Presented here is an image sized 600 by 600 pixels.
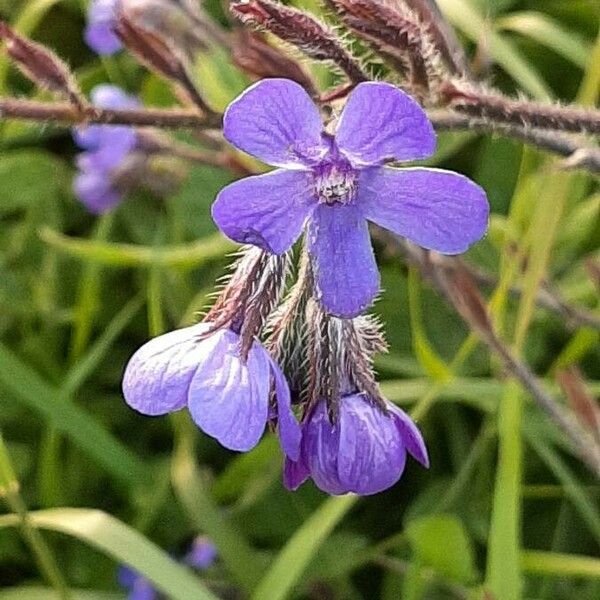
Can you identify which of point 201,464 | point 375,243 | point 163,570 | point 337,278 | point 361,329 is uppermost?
point 337,278

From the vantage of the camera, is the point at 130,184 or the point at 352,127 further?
the point at 130,184

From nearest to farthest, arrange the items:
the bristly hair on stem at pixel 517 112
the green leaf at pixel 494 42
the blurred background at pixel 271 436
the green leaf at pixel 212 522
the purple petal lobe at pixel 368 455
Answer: the purple petal lobe at pixel 368 455, the bristly hair on stem at pixel 517 112, the blurred background at pixel 271 436, the green leaf at pixel 212 522, the green leaf at pixel 494 42

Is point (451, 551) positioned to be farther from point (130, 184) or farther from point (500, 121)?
point (130, 184)

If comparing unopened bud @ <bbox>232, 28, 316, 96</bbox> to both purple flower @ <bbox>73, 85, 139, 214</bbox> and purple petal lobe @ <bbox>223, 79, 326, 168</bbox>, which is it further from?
purple flower @ <bbox>73, 85, 139, 214</bbox>

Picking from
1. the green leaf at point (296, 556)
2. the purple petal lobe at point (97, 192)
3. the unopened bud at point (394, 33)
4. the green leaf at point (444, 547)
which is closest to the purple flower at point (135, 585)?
the green leaf at point (296, 556)

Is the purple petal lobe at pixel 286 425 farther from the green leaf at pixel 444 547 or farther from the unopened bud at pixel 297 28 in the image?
the green leaf at pixel 444 547

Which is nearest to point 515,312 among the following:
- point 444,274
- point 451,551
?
point 444,274
